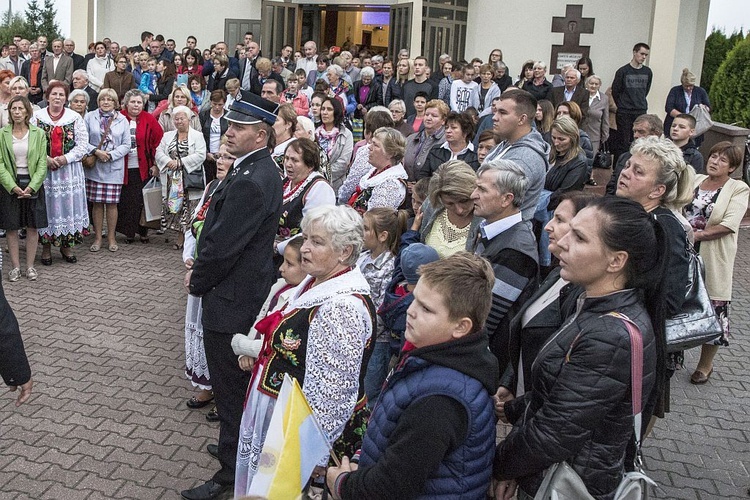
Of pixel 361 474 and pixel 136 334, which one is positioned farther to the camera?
pixel 136 334

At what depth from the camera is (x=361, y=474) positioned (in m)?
2.78

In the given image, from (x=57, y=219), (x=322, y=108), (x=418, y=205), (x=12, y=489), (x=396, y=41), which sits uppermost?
(x=396, y=41)

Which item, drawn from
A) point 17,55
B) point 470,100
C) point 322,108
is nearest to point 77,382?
point 322,108

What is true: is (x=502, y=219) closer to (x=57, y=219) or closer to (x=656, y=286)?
(x=656, y=286)

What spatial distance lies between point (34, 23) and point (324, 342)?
Answer: 48753 millimetres

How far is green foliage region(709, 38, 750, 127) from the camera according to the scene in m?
15.8

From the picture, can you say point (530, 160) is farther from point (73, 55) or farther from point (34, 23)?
point (34, 23)

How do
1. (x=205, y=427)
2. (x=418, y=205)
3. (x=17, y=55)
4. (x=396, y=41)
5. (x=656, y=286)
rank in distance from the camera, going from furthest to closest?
1. (x=396, y=41)
2. (x=17, y=55)
3. (x=418, y=205)
4. (x=205, y=427)
5. (x=656, y=286)

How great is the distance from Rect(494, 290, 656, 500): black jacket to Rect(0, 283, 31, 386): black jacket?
7.79ft

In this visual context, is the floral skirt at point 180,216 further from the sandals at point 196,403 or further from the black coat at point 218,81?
the black coat at point 218,81

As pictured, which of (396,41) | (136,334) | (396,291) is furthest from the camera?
(396,41)

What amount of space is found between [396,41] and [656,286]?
18.3m

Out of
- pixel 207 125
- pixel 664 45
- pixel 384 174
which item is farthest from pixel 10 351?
pixel 664 45

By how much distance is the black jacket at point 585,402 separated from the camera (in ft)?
9.05
